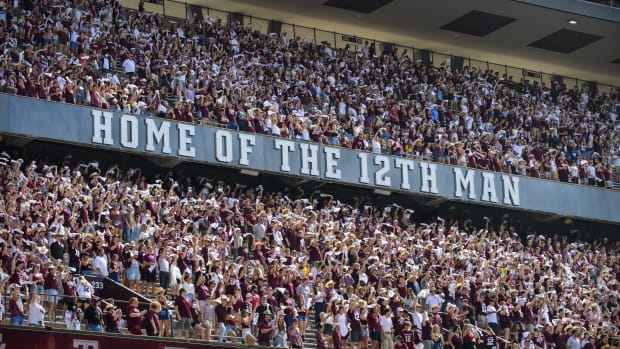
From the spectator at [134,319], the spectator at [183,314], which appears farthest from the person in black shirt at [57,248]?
the spectator at [134,319]

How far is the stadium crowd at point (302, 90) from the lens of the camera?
116 feet

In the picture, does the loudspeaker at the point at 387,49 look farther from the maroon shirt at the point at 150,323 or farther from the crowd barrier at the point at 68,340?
the crowd barrier at the point at 68,340

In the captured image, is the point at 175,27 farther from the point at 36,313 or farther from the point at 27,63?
the point at 36,313

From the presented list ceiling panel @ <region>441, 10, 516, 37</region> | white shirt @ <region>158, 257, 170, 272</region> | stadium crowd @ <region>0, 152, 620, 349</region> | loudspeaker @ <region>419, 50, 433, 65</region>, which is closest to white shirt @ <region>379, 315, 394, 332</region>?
stadium crowd @ <region>0, 152, 620, 349</region>

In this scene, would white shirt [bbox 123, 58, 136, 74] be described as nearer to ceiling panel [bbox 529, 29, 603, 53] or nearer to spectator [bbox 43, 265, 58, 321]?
spectator [bbox 43, 265, 58, 321]

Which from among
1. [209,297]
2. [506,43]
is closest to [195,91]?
[209,297]

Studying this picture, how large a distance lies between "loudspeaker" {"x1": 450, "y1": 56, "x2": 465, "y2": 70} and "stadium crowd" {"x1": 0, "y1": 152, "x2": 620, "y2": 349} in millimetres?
12138

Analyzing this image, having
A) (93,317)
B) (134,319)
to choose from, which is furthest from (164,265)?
(93,317)

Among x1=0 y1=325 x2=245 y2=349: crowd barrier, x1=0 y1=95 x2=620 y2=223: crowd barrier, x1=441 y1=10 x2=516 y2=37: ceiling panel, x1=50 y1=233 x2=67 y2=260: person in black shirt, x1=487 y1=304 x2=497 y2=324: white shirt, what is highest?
x1=441 y1=10 x2=516 y2=37: ceiling panel

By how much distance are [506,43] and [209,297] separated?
86.9ft

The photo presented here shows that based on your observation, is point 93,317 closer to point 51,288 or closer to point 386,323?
point 51,288

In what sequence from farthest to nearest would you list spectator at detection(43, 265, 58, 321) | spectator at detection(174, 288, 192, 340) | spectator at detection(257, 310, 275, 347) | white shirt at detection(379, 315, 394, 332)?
white shirt at detection(379, 315, 394, 332) → spectator at detection(257, 310, 275, 347) → spectator at detection(174, 288, 192, 340) → spectator at detection(43, 265, 58, 321)

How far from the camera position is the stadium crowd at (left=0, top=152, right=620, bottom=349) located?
1052 inches

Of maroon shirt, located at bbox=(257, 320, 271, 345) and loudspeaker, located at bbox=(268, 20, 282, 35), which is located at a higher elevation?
loudspeaker, located at bbox=(268, 20, 282, 35)
